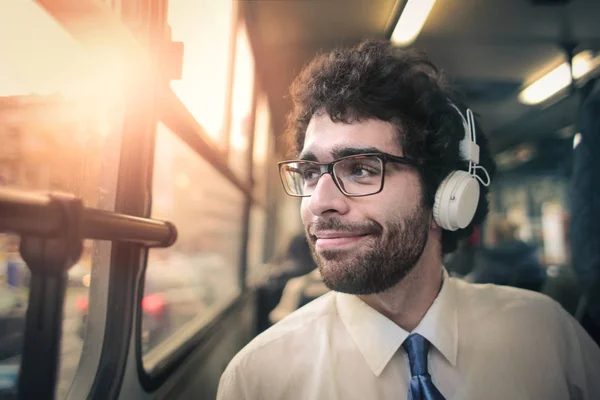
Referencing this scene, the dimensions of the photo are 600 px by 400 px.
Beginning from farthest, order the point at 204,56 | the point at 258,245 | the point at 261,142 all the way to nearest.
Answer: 1. the point at 258,245
2. the point at 261,142
3. the point at 204,56

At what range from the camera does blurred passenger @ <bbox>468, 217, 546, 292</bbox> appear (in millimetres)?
1243

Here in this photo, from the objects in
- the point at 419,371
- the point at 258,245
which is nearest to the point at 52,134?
the point at 419,371

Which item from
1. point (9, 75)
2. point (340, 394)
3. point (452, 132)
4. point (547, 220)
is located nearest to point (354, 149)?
point (452, 132)

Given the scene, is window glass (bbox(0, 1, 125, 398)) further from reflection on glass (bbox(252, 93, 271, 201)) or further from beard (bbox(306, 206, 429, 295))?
reflection on glass (bbox(252, 93, 271, 201))

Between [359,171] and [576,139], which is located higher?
[576,139]

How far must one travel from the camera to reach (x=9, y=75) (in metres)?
0.56

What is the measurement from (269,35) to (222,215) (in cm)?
154

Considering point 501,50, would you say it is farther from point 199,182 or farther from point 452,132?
point 199,182

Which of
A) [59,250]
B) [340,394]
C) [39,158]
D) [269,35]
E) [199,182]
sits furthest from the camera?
[199,182]

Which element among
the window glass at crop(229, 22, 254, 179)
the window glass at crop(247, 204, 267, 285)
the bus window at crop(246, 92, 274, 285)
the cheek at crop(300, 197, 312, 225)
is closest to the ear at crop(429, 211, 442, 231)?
the cheek at crop(300, 197, 312, 225)

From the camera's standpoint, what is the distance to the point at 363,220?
913 mm

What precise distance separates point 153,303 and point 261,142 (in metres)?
1.89

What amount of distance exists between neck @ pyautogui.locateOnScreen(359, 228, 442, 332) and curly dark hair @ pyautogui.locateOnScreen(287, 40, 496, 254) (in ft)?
0.47

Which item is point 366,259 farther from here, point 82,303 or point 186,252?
point 186,252
